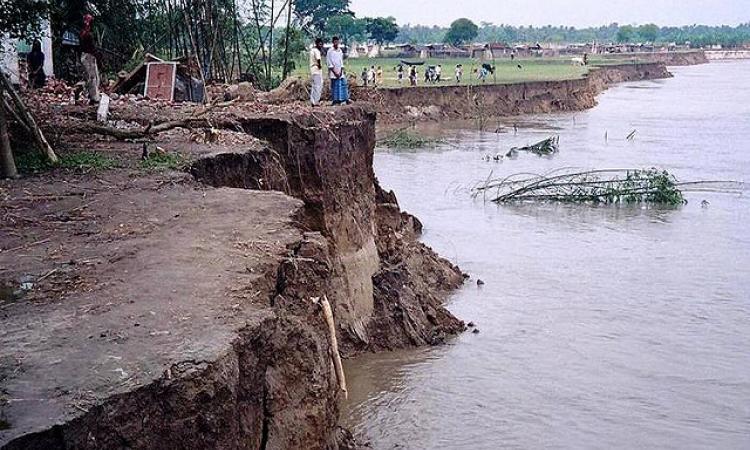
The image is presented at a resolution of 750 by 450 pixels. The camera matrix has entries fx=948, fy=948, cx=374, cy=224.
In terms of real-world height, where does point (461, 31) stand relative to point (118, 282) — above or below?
above

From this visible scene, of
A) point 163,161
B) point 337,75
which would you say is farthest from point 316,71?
point 163,161

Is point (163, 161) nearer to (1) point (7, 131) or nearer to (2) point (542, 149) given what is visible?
(1) point (7, 131)

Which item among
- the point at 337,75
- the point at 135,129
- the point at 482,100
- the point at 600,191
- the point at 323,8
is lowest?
the point at 600,191

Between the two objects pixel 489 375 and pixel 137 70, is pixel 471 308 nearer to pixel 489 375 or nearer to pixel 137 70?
pixel 489 375

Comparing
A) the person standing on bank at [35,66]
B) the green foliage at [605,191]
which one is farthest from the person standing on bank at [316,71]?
the green foliage at [605,191]

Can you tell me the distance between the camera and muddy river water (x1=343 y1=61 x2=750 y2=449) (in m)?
12.4

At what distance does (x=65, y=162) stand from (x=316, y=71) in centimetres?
710

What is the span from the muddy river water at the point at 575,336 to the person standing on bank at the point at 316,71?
467cm

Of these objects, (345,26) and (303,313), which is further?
(345,26)

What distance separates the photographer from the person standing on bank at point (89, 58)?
1592 cm

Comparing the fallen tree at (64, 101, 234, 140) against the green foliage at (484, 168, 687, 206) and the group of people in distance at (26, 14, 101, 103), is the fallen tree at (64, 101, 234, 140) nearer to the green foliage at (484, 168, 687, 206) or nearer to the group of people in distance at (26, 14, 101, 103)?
the group of people in distance at (26, 14, 101, 103)

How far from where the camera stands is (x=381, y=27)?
95.1 metres

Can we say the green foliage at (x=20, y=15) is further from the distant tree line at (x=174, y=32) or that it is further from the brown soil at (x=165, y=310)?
the distant tree line at (x=174, y=32)

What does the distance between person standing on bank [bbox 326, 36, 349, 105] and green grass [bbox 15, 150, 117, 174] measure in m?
6.23
